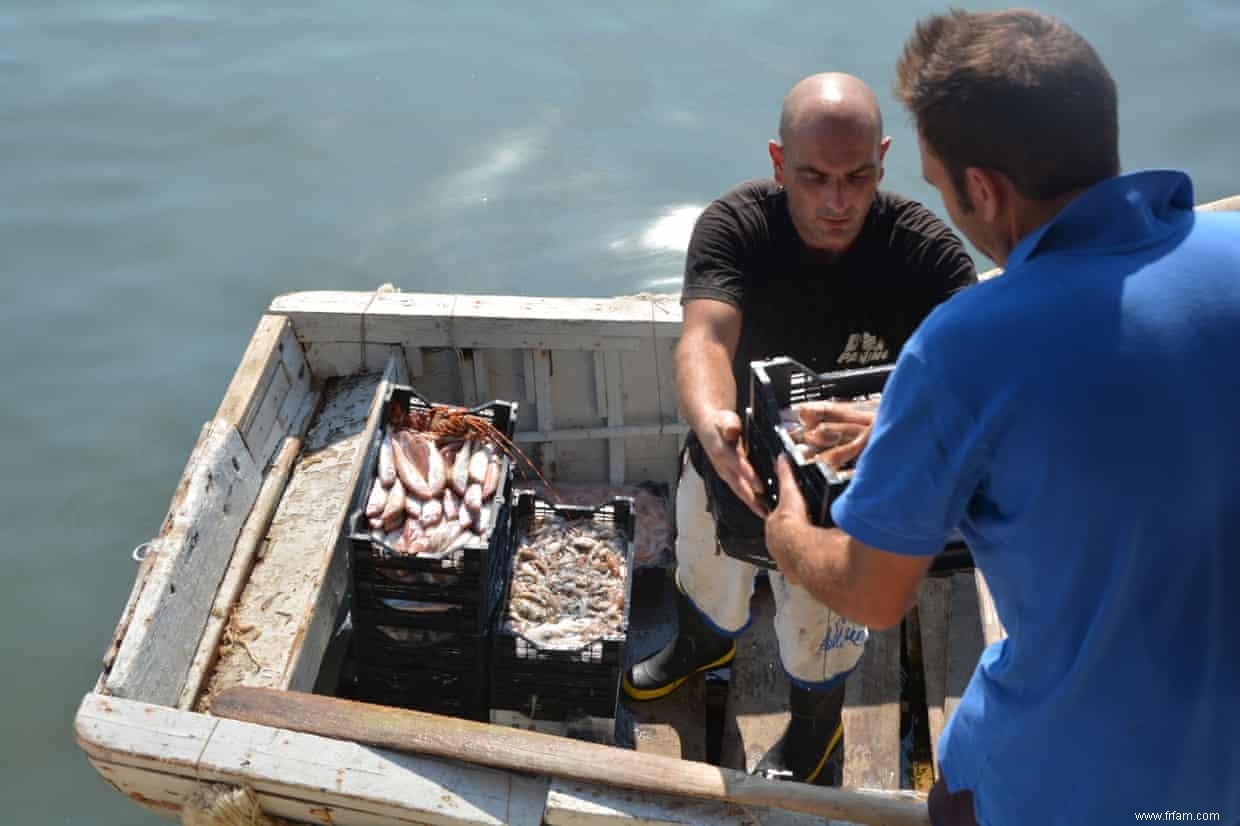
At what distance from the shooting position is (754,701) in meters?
4.49

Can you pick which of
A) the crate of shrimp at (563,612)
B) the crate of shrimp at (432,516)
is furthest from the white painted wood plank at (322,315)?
the crate of shrimp at (563,612)

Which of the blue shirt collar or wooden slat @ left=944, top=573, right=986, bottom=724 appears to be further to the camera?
wooden slat @ left=944, top=573, right=986, bottom=724

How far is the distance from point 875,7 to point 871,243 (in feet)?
25.7

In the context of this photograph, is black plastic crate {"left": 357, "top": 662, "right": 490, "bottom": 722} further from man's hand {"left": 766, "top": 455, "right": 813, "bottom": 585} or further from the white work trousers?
man's hand {"left": 766, "top": 455, "right": 813, "bottom": 585}

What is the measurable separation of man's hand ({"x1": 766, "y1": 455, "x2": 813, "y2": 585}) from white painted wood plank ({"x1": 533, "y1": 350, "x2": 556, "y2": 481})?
8.16ft

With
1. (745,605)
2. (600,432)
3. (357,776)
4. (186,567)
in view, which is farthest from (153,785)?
(600,432)

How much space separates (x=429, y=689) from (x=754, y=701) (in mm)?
1322

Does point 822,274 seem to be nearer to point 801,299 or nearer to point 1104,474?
point 801,299

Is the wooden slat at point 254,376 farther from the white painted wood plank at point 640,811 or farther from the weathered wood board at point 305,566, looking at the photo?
the white painted wood plank at point 640,811

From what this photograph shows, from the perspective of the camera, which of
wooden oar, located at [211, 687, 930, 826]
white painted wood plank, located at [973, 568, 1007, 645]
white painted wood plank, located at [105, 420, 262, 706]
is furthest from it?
white painted wood plank, located at [973, 568, 1007, 645]

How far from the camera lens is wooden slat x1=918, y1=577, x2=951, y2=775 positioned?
4.41 meters

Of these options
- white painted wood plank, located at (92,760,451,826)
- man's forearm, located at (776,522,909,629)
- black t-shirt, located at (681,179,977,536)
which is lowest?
white painted wood plank, located at (92,760,451,826)

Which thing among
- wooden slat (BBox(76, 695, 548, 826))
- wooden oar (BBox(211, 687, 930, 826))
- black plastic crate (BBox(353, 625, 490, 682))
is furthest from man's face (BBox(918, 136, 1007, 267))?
black plastic crate (BBox(353, 625, 490, 682))

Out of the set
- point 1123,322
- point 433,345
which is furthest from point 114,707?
point 1123,322
